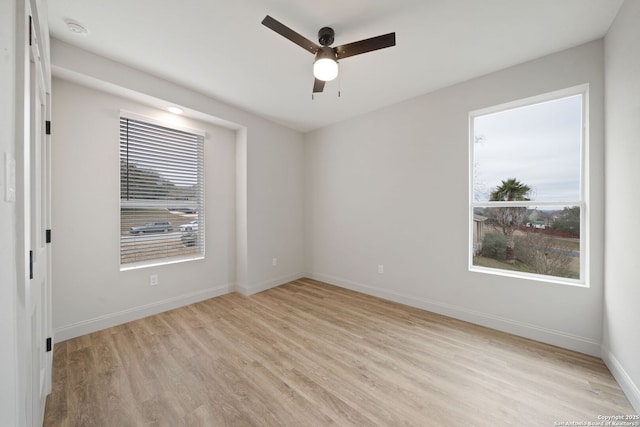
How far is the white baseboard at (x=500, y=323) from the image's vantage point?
217 centimetres

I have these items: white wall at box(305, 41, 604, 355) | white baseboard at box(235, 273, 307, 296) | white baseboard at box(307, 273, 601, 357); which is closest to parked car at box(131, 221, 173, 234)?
white baseboard at box(235, 273, 307, 296)

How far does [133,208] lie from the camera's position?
2869 millimetres

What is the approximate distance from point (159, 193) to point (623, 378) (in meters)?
4.72

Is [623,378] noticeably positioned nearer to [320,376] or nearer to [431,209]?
[431,209]

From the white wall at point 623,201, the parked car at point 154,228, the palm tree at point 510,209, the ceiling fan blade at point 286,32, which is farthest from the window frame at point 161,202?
the white wall at point 623,201

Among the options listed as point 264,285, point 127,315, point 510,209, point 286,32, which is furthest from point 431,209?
point 127,315

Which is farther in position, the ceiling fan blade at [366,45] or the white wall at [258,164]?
the white wall at [258,164]

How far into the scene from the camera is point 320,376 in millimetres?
1892

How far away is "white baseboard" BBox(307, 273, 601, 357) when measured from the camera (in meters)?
2.17

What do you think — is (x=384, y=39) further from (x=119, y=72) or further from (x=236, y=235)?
(x=236, y=235)

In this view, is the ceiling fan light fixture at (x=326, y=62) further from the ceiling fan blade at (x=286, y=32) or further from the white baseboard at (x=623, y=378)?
the white baseboard at (x=623, y=378)

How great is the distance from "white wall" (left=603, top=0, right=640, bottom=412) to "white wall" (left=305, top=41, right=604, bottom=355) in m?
0.15

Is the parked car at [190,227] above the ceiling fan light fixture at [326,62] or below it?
below

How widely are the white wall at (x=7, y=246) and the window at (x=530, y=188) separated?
3408 mm
